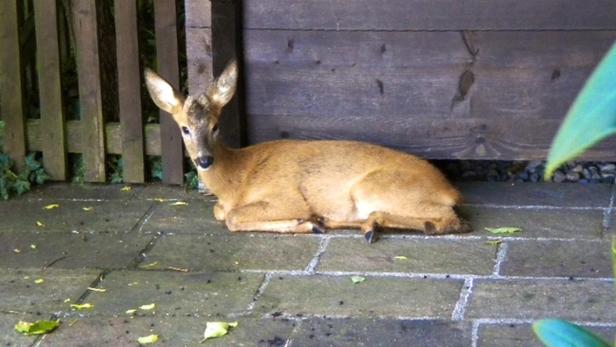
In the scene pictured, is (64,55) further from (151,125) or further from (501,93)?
Result: (501,93)

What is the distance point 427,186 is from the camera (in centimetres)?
562

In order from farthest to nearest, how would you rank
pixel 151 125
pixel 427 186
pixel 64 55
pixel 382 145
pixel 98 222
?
pixel 64 55 → pixel 151 125 → pixel 382 145 → pixel 98 222 → pixel 427 186

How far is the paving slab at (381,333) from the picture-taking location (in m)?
3.91

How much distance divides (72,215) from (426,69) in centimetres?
245

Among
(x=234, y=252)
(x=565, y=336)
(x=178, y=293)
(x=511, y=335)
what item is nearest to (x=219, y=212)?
(x=234, y=252)

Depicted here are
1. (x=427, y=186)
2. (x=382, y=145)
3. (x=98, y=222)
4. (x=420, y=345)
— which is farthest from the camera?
(x=382, y=145)

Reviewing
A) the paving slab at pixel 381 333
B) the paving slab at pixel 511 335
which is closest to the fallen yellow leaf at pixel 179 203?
the paving slab at pixel 381 333

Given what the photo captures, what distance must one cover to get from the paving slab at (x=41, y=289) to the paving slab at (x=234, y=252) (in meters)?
0.42

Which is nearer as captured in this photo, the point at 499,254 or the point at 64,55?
the point at 499,254

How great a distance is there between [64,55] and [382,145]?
2979 millimetres

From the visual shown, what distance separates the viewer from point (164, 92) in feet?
19.4

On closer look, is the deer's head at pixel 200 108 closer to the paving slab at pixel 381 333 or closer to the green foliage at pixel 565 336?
the paving slab at pixel 381 333

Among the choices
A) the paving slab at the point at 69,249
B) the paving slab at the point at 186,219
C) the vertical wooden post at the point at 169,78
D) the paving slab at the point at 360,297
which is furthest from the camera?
the vertical wooden post at the point at 169,78

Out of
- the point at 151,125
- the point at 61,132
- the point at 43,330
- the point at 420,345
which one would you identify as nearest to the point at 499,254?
the point at 420,345
